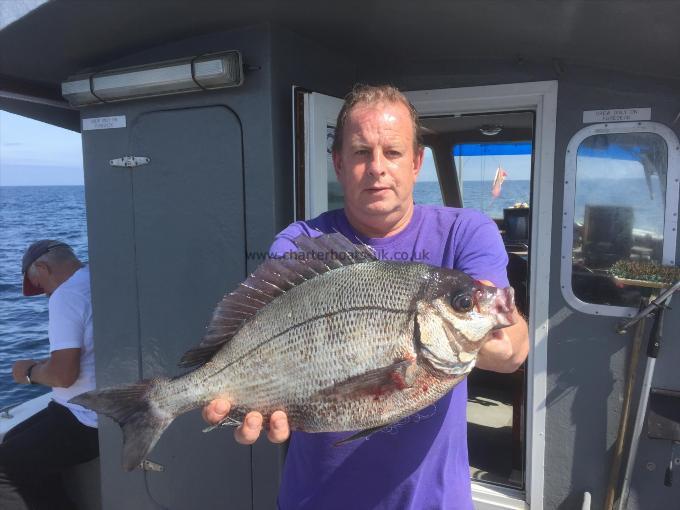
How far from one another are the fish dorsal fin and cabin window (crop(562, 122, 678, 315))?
2062 mm

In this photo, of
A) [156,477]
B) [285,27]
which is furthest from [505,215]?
[156,477]

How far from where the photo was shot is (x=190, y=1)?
2539 millimetres

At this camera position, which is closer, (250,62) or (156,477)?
(250,62)

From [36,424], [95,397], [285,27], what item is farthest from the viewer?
[36,424]

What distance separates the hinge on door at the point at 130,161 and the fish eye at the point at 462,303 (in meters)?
2.49

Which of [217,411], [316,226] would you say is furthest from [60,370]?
[316,226]

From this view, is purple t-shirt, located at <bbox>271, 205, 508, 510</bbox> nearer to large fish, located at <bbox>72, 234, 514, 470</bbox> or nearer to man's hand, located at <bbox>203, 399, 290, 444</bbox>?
large fish, located at <bbox>72, 234, 514, 470</bbox>

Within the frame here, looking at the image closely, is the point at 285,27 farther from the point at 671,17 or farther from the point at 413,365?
the point at 413,365

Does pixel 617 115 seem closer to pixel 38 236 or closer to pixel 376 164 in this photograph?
pixel 376 164

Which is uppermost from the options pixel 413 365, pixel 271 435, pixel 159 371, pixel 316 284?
pixel 316 284

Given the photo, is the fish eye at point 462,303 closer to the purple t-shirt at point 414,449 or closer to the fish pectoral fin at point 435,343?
the fish pectoral fin at point 435,343

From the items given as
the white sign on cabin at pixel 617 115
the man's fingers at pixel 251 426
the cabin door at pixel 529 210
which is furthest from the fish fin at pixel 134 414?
the white sign on cabin at pixel 617 115

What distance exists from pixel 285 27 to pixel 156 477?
3.07 m

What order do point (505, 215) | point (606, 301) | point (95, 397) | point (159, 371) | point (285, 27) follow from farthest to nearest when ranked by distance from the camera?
point (505, 215) → point (159, 371) → point (606, 301) → point (285, 27) → point (95, 397)
